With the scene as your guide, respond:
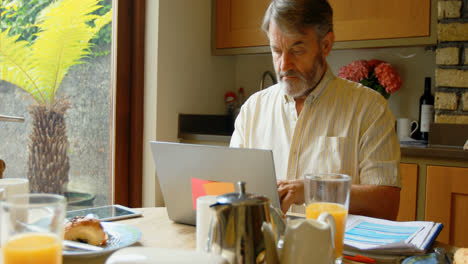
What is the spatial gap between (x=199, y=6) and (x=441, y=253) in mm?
2290

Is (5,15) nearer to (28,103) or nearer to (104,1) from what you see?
(28,103)

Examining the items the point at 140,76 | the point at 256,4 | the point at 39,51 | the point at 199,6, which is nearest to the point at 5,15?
the point at 39,51

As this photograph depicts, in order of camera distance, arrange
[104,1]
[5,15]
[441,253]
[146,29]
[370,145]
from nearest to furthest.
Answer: [441,253]
[370,145]
[5,15]
[104,1]
[146,29]

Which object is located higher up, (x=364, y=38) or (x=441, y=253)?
(x=364, y=38)

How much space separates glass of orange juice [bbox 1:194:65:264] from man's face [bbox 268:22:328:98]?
112cm

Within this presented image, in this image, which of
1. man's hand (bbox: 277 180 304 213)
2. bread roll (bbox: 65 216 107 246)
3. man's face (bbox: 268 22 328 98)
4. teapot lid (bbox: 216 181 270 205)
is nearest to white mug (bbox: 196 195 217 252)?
teapot lid (bbox: 216 181 270 205)

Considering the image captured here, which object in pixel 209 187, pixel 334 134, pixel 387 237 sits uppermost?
pixel 334 134

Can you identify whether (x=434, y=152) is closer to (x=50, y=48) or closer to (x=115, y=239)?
(x=115, y=239)

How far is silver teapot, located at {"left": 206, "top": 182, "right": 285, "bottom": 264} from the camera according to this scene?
673mm

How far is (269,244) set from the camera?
2.31 ft

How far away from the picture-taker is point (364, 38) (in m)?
2.45

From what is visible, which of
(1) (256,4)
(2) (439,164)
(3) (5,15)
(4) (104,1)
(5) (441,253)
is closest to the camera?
(5) (441,253)

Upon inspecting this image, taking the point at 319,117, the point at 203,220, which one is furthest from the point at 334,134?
the point at 203,220

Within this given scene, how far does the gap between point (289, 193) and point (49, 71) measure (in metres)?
1.48
